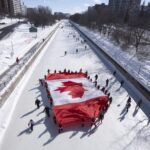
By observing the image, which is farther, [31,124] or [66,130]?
[66,130]

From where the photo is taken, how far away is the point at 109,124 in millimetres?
15023

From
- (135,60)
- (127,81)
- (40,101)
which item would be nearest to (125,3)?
(135,60)

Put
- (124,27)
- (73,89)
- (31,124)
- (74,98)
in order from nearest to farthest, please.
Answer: (31,124) < (74,98) < (73,89) < (124,27)

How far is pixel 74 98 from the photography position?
57.2 ft

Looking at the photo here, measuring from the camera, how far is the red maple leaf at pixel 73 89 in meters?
18.2

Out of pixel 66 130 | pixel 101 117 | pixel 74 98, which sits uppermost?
pixel 74 98

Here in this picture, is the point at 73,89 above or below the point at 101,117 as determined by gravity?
above

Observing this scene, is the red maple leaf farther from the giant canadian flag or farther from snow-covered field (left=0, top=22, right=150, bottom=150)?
snow-covered field (left=0, top=22, right=150, bottom=150)

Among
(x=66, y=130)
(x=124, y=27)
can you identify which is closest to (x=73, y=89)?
(x=66, y=130)

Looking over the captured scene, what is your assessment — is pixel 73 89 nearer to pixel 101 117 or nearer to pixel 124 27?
pixel 101 117

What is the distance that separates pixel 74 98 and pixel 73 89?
1.86 meters

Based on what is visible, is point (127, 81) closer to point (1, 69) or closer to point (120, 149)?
point (120, 149)

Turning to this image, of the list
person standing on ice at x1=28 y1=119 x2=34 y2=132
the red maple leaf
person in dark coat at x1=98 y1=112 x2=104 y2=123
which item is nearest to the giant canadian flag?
the red maple leaf

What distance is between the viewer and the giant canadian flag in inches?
583
